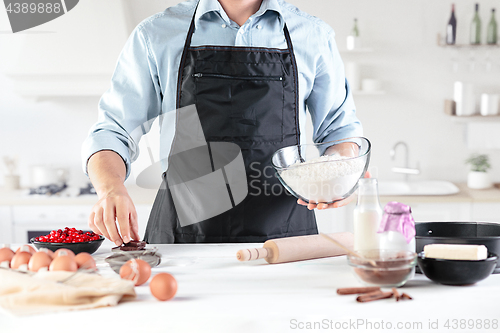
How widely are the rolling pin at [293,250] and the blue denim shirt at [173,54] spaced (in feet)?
1.55

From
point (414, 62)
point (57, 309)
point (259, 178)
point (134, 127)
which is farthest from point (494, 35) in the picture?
point (57, 309)

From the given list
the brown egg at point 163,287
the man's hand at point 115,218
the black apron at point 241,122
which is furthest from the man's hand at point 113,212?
the black apron at point 241,122

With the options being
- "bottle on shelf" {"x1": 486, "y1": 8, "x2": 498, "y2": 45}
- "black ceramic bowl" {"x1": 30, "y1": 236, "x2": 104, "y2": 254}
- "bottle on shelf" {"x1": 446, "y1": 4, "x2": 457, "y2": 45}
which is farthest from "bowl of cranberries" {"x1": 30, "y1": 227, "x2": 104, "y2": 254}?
"bottle on shelf" {"x1": 486, "y1": 8, "x2": 498, "y2": 45}

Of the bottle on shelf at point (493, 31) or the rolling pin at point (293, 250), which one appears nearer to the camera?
the rolling pin at point (293, 250)

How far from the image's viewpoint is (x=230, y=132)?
147 cm

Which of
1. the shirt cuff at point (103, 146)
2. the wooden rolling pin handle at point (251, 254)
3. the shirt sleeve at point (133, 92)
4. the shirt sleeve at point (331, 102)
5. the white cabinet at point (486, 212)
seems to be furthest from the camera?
the white cabinet at point (486, 212)

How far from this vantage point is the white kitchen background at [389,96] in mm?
3262

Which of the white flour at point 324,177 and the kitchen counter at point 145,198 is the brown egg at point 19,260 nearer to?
the white flour at point 324,177

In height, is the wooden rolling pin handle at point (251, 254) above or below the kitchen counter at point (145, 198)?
above

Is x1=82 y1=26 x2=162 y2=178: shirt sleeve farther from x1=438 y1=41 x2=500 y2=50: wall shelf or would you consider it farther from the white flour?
x1=438 y1=41 x2=500 y2=50: wall shelf

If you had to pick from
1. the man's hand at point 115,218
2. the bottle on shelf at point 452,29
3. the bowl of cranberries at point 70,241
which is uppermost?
the bottle on shelf at point 452,29

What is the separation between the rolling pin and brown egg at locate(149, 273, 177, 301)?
26cm

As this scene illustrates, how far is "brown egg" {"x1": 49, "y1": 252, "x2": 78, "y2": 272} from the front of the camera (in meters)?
0.93

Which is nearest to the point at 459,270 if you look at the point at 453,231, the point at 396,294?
the point at 396,294
